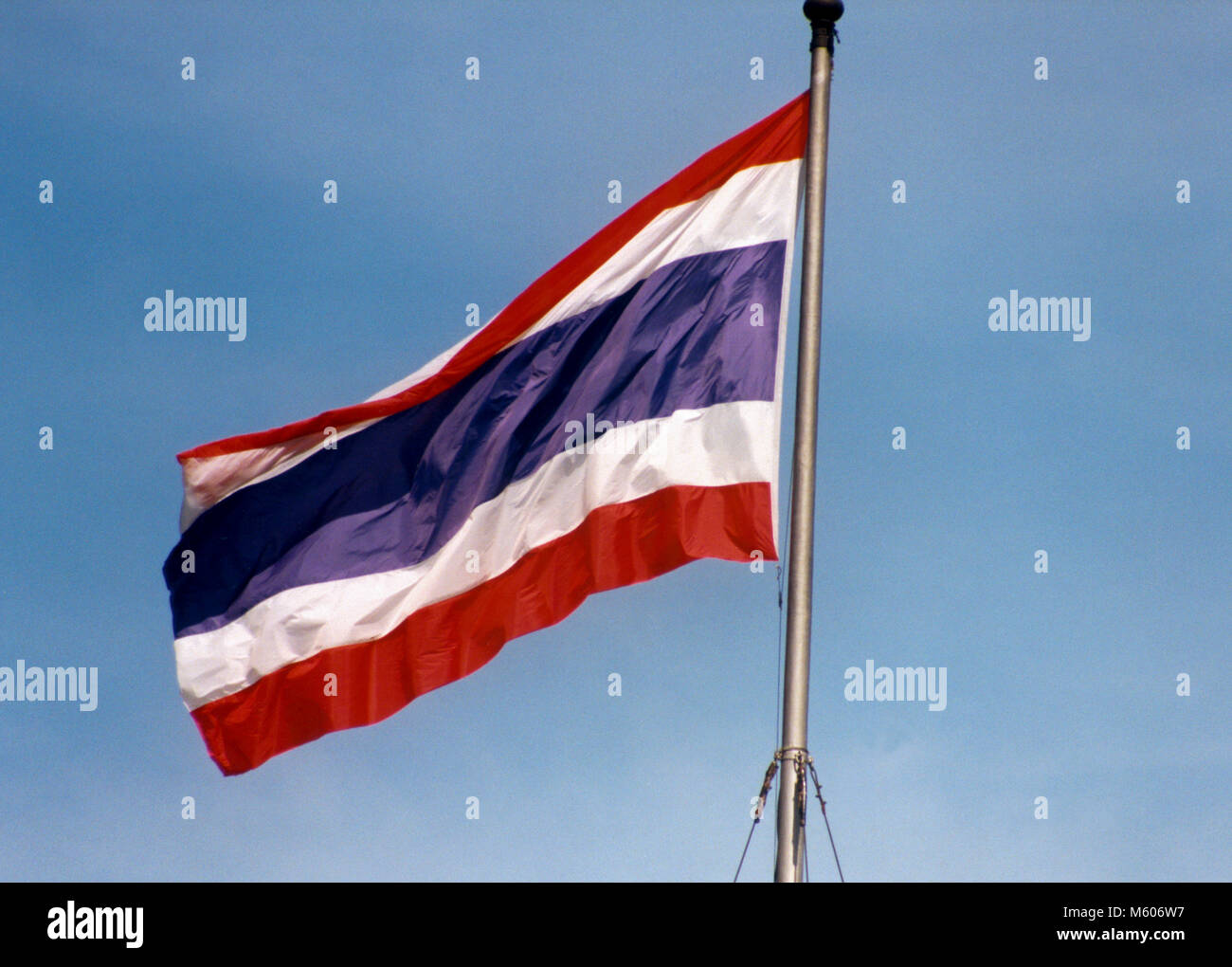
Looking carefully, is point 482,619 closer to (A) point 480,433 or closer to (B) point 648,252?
(A) point 480,433

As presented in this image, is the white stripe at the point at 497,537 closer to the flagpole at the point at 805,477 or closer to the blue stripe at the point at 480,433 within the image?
the blue stripe at the point at 480,433

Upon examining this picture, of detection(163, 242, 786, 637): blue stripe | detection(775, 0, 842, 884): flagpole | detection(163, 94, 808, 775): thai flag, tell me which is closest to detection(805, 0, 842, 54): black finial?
detection(775, 0, 842, 884): flagpole

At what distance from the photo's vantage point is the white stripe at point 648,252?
54.5 ft

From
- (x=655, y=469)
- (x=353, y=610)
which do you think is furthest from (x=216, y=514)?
(x=655, y=469)

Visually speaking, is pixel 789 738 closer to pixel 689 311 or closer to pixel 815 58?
pixel 689 311

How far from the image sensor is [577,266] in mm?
17500

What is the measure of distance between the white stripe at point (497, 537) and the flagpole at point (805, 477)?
0.59 m

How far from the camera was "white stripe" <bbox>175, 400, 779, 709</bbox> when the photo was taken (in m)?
15.9

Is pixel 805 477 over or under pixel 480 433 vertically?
under

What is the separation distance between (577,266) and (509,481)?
2021 millimetres
